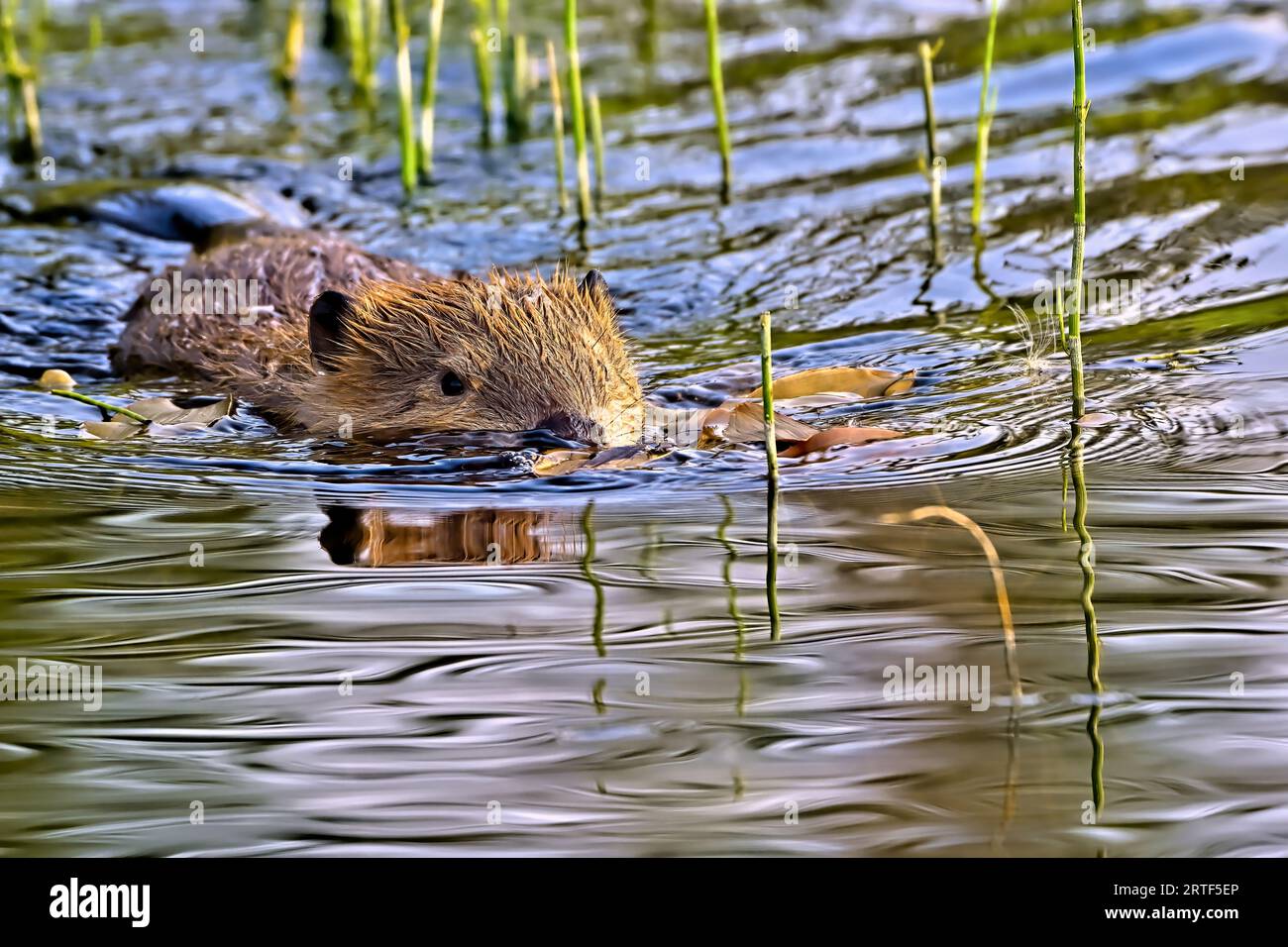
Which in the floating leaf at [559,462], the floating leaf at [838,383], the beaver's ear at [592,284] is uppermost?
the beaver's ear at [592,284]

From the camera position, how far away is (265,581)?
3.97 m

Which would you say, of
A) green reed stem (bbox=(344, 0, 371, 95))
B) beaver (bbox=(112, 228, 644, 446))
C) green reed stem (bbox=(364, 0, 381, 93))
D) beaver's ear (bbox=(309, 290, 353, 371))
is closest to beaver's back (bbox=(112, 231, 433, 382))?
beaver (bbox=(112, 228, 644, 446))

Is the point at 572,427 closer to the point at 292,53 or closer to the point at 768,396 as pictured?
the point at 768,396

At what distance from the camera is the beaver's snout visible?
16.1ft

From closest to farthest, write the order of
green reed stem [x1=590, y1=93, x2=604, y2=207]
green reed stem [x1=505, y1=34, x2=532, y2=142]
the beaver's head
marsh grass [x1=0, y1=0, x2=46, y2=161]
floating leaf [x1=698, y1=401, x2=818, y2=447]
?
floating leaf [x1=698, y1=401, x2=818, y2=447] < the beaver's head < green reed stem [x1=590, y1=93, x2=604, y2=207] < marsh grass [x1=0, y1=0, x2=46, y2=161] < green reed stem [x1=505, y1=34, x2=532, y2=142]

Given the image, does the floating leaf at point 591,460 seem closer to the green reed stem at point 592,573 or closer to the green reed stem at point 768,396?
the green reed stem at point 592,573

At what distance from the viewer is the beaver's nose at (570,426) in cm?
490

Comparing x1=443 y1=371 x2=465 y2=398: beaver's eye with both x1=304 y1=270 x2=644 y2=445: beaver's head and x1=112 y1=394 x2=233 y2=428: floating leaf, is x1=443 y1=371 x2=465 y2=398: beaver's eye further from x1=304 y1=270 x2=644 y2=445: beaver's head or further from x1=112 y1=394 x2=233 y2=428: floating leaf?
x1=112 y1=394 x2=233 y2=428: floating leaf

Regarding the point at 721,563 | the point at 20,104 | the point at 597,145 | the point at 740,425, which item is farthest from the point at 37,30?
the point at 721,563

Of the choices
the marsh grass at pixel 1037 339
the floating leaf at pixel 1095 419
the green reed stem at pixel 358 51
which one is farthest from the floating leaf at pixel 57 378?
the green reed stem at pixel 358 51

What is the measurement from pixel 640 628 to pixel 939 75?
252 inches

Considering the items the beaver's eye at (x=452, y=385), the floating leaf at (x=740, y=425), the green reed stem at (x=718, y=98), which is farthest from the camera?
the green reed stem at (x=718, y=98)

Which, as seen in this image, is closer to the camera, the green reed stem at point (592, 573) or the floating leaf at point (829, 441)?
the green reed stem at point (592, 573)

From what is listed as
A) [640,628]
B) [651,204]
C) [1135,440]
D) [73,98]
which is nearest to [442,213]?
[651,204]
